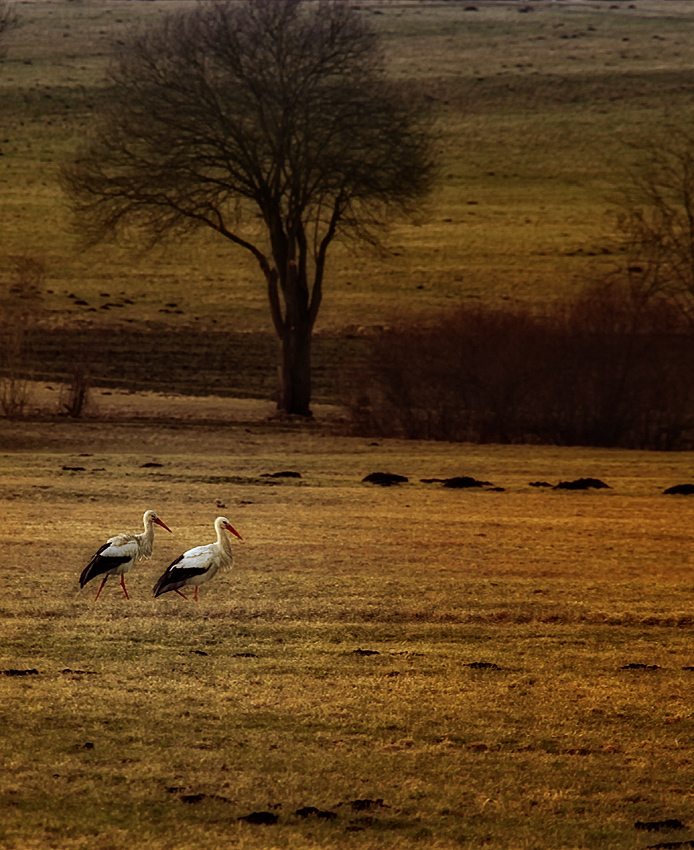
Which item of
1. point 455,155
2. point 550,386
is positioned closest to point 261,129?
point 550,386

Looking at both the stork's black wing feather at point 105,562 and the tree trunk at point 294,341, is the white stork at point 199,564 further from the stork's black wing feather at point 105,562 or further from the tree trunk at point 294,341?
the tree trunk at point 294,341

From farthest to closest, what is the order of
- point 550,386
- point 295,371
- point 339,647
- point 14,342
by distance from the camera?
point 295,371
point 550,386
point 14,342
point 339,647

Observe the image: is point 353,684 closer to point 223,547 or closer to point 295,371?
point 223,547

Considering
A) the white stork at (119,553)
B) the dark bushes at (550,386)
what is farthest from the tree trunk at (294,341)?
the white stork at (119,553)

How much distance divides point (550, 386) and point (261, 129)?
9.57 m

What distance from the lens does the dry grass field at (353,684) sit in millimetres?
5562

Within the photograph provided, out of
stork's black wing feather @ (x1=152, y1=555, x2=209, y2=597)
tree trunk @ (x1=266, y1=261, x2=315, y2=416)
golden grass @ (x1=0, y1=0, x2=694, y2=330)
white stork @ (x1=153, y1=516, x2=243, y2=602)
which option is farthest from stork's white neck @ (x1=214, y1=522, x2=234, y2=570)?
golden grass @ (x1=0, y1=0, x2=694, y2=330)

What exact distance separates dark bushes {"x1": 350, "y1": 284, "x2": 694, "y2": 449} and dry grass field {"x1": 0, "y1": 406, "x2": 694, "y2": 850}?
11601 millimetres

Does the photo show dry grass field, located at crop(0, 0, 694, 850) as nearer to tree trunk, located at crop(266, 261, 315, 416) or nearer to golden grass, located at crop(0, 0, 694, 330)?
tree trunk, located at crop(266, 261, 315, 416)

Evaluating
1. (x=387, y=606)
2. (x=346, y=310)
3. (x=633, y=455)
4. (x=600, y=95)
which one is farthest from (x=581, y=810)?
(x=600, y=95)

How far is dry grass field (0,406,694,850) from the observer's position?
5.56 metres

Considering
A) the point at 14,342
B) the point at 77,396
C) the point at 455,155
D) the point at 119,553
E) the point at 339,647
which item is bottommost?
the point at 339,647

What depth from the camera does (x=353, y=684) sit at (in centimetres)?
747

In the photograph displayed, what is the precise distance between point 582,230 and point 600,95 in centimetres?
2180
